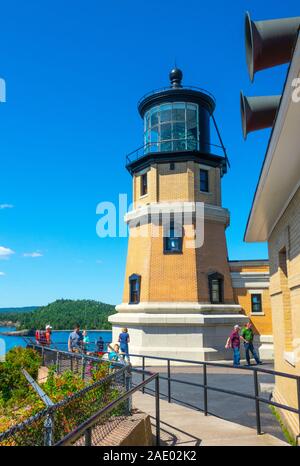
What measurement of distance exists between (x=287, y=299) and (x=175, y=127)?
50.7ft

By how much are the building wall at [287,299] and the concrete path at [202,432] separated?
1191 mm

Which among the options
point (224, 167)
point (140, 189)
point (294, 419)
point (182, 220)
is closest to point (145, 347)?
point (182, 220)

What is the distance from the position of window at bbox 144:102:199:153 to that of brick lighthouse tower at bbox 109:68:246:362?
54mm

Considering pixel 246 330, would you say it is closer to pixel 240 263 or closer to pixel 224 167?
pixel 240 263

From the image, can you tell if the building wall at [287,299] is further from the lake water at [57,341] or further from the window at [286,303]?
the lake water at [57,341]

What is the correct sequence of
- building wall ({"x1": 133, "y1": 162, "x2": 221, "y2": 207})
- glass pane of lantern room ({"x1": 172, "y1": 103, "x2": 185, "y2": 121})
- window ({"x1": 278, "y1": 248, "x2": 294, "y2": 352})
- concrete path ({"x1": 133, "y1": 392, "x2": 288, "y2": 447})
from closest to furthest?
concrete path ({"x1": 133, "y1": 392, "x2": 288, "y2": 447}) < window ({"x1": 278, "y1": 248, "x2": 294, "y2": 352}) < building wall ({"x1": 133, "y1": 162, "x2": 221, "y2": 207}) < glass pane of lantern room ({"x1": 172, "y1": 103, "x2": 185, "y2": 121})

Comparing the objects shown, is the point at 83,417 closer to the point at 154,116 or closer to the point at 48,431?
the point at 48,431

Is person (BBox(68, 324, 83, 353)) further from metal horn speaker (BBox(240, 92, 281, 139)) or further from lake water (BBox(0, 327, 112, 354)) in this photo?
metal horn speaker (BBox(240, 92, 281, 139))

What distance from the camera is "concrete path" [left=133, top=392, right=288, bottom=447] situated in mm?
5797

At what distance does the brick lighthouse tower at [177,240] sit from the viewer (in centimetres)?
2006

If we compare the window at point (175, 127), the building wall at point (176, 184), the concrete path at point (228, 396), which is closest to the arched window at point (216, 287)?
the building wall at point (176, 184)

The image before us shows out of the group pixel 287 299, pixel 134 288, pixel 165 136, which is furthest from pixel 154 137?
pixel 287 299

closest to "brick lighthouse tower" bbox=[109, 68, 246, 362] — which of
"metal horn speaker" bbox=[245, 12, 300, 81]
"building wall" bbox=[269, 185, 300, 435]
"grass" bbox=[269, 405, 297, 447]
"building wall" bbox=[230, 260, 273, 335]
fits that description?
"building wall" bbox=[230, 260, 273, 335]

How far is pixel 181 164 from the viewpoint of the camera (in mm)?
22312
